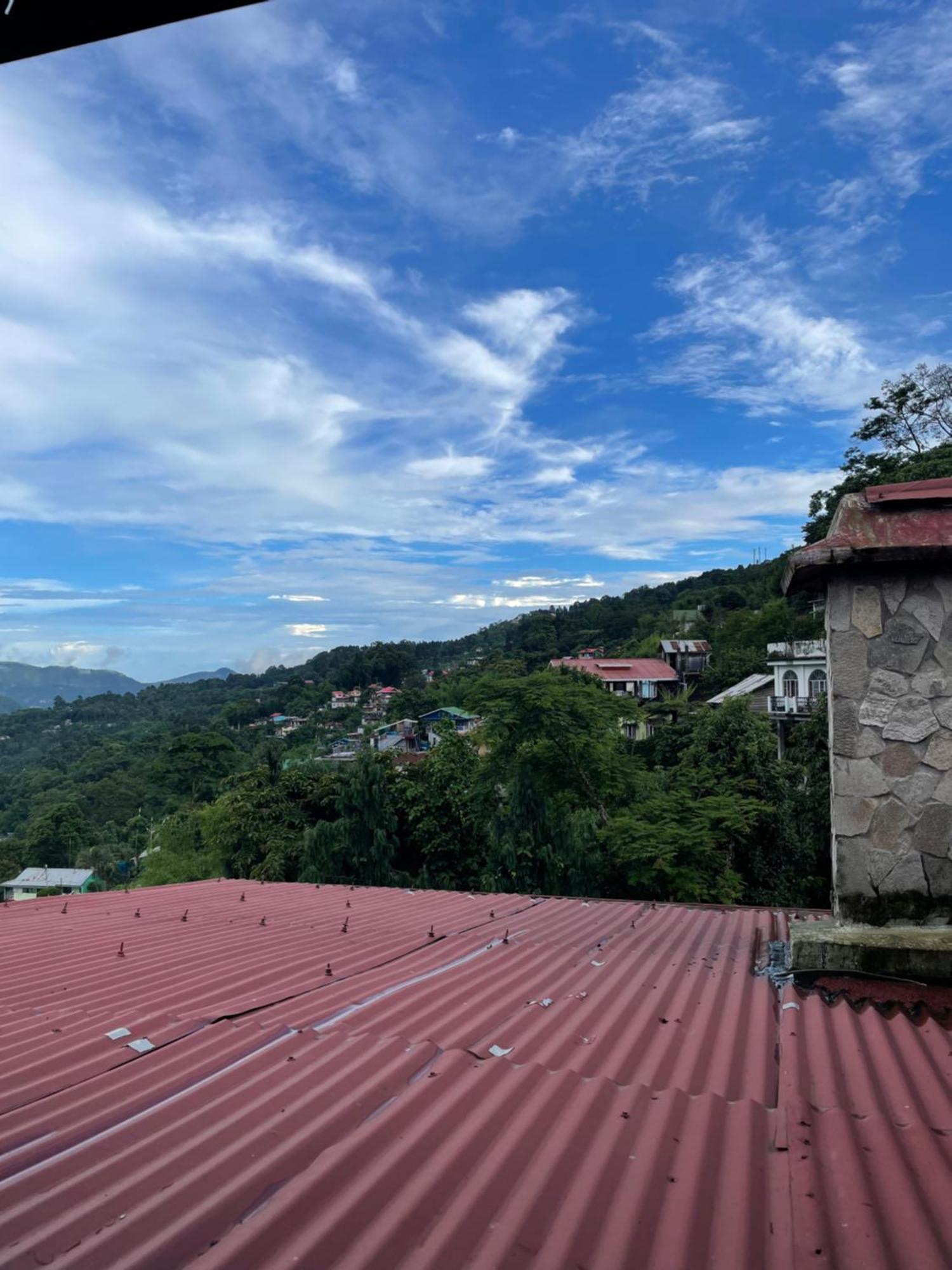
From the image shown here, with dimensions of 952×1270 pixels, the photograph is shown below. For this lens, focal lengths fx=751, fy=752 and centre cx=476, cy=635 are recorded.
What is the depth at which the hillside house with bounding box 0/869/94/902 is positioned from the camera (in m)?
35.4

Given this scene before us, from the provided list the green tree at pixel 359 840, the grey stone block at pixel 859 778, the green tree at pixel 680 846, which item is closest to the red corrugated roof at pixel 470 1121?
the grey stone block at pixel 859 778

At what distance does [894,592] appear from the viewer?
3.05 m

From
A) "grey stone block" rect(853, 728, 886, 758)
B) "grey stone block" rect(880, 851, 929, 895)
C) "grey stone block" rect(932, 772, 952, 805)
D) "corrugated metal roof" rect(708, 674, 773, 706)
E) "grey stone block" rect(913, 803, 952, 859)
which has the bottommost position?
"grey stone block" rect(880, 851, 929, 895)

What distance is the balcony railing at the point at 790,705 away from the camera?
2344 centimetres

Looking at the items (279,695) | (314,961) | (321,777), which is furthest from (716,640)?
(279,695)

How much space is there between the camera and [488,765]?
14.0 meters

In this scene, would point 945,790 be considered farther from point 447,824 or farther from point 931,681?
point 447,824

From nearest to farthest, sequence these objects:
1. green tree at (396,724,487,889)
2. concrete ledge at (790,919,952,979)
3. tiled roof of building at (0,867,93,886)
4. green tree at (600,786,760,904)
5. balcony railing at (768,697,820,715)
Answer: concrete ledge at (790,919,952,979)
green tree at (600,786,760,904)
green tree at (396,724,487,889)
balcony railing at (768,697,820,715)
tiled roof of building at (0,867,93,886)

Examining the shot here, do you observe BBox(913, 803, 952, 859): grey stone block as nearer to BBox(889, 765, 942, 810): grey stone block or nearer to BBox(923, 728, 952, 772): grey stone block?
BBox(889, 765, 942, 810): grey stone block

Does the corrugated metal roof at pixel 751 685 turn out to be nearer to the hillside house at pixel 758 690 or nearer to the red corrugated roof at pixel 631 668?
the hillside house at pixel 758 690

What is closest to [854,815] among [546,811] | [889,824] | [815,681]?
[889,824]

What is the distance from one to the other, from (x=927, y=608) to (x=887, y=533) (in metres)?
0.34

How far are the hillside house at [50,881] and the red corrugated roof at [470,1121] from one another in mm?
37469

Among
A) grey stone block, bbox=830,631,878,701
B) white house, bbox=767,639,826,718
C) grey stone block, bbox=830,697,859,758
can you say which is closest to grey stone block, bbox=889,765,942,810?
grey stone block, bbox=830,697,859,758
